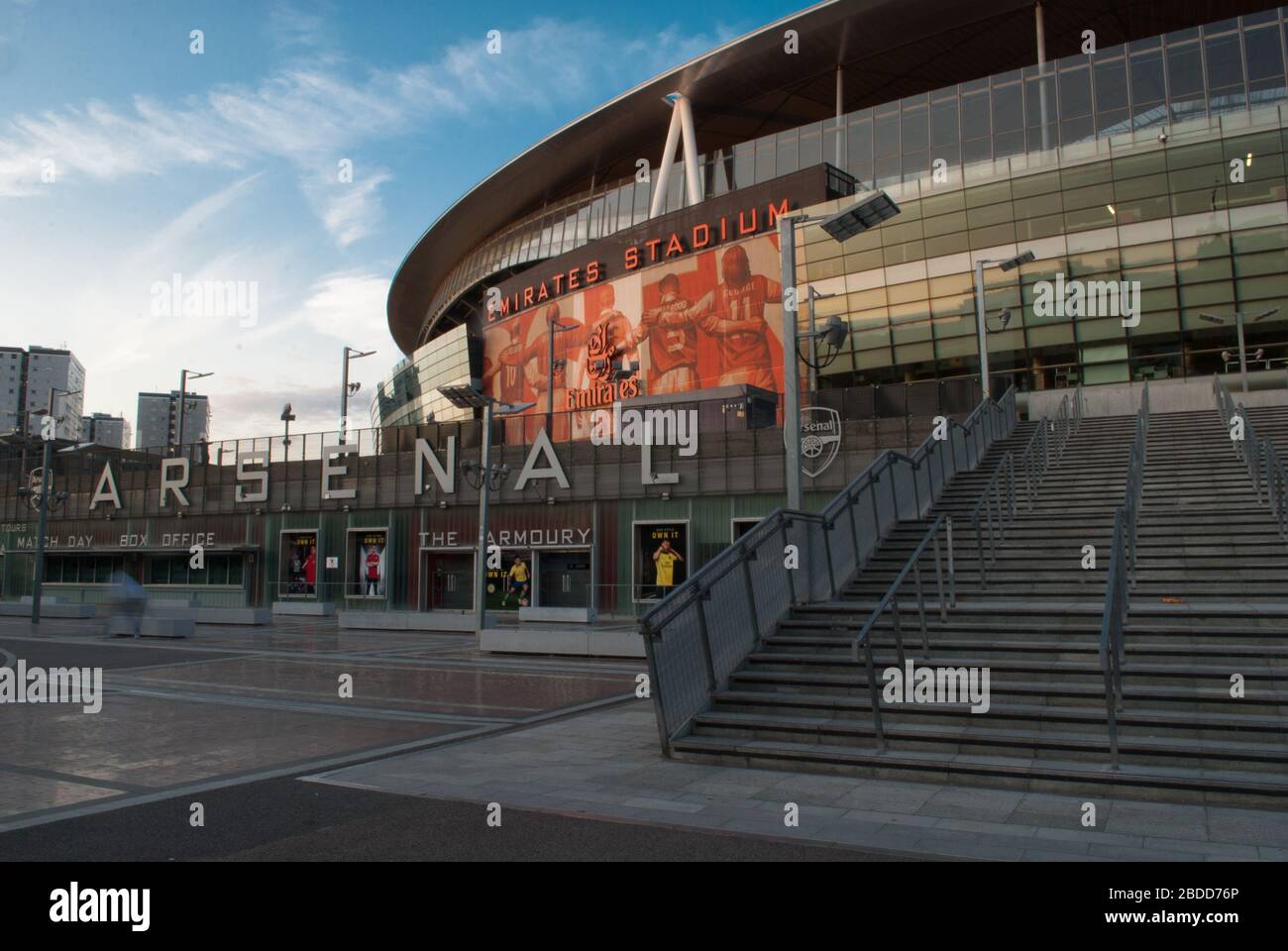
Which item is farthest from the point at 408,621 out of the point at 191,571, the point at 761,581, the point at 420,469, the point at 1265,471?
the point at 1265,471

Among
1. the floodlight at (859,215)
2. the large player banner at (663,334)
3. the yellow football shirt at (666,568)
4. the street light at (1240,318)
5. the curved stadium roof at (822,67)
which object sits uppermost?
the curved stadium roof at (822,67)

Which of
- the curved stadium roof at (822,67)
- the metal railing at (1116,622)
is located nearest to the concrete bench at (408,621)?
the metal railing at (1116,622)

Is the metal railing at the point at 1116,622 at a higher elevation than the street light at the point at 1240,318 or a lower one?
lower

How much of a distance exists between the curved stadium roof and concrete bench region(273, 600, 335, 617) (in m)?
30.1

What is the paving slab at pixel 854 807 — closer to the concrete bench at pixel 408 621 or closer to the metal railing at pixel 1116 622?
the metal railing at pixel 1116 622

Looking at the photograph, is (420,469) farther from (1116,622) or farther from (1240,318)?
(1116,622)

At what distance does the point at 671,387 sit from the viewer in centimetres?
4081

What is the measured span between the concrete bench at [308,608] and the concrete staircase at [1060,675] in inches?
1027

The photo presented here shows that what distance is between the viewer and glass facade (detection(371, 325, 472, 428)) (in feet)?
181

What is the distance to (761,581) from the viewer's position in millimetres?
11383

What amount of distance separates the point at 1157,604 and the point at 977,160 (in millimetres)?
30255

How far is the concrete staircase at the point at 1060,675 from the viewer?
7699mm

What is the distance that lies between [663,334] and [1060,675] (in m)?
33.7

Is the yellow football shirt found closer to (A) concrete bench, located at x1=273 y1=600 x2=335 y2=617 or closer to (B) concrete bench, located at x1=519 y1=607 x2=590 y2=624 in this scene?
(B) concrete bench, located at x1=519 y1=607 x2=590 y2=624
